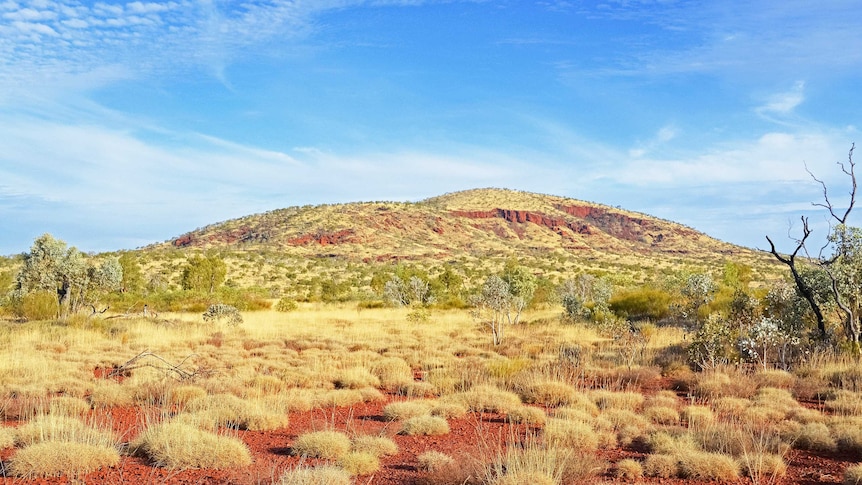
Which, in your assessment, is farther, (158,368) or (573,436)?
(158,368)

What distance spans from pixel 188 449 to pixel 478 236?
322 feet

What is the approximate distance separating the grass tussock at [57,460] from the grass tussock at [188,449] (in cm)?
55

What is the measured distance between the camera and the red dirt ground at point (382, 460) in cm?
644

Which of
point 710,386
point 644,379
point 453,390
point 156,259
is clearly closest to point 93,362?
point 453,390

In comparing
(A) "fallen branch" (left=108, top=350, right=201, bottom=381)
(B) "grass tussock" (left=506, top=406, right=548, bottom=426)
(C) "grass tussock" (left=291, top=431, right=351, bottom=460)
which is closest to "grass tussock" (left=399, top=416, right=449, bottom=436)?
(B) "grass tussock" (left=506, top=406, right=548, bottom=426)

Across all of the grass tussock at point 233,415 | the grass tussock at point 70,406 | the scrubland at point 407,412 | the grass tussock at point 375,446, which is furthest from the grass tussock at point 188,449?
the grass tussock at point 70,406

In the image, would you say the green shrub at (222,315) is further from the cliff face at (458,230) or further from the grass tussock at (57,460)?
the cliff face at (458,230)

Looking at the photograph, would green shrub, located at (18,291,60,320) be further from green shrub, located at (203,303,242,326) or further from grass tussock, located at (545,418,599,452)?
grass tussock, located at (545,418,599,452)

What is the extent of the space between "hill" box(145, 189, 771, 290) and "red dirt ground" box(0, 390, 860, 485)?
47.9 metres

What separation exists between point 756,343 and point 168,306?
2701 cm

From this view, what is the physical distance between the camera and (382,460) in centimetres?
737

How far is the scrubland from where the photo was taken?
6.66 metres

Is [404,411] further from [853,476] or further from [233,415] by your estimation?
[853,476]

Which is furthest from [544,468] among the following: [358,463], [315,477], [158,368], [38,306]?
[38,306]
